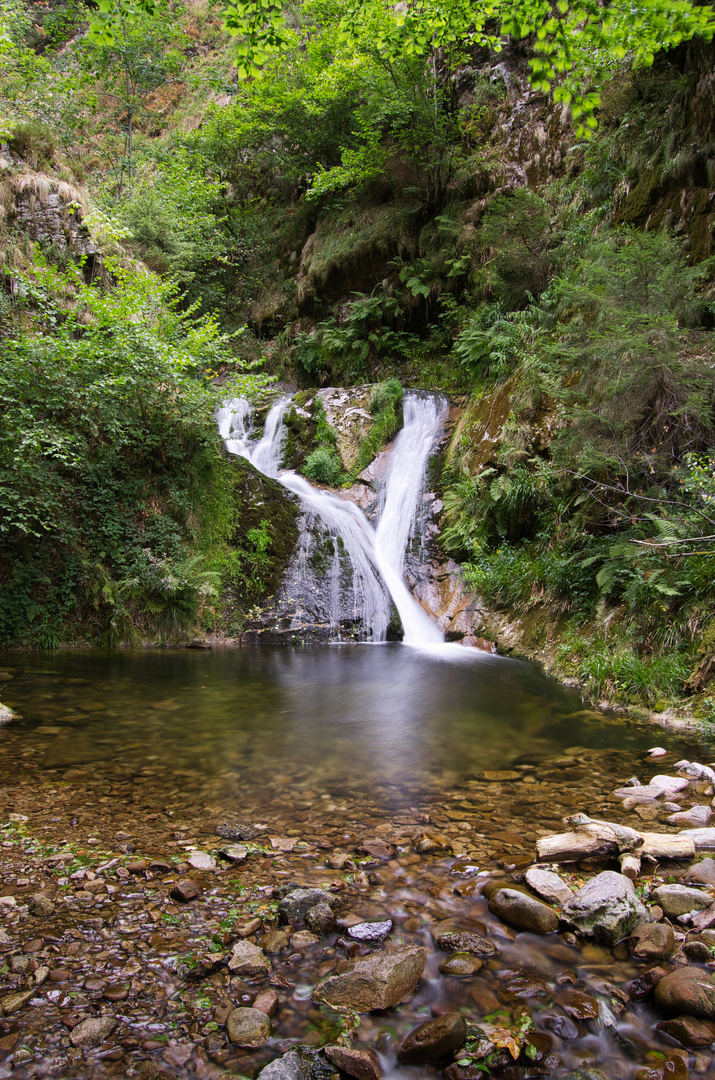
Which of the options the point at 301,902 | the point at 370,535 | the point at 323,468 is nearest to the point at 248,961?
the point at 301,902

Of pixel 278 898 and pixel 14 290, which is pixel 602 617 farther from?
pixel 14 290

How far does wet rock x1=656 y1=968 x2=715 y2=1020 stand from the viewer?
6.19 feet

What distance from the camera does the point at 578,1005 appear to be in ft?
6.47

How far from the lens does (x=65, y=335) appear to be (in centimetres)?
842

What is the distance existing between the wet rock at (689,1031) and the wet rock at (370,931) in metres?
1.00

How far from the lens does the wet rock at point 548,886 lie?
8.34 ft

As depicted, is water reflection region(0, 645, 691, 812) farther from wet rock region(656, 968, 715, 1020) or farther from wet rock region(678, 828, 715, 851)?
wet rock region(656, 968, 715, 1020)

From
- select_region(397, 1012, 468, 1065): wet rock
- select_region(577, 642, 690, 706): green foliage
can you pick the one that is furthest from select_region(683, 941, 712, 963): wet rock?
select_region(577, 642, 690, 706): green foliage

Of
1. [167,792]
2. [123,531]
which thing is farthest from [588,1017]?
[123,531]

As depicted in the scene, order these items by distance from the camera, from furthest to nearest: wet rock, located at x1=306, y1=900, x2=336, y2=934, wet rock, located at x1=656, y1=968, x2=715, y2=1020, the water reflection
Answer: the water reflection < wet rock, located at x1=306, y1=900, x2=336, y2=934 < wet rock, located at x1=656, y1=968, x2=715, y2=1020

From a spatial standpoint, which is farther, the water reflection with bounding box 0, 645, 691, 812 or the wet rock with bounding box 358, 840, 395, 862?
the water reflection with bounding box 0, 645, 691, 812

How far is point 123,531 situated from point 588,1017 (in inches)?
370

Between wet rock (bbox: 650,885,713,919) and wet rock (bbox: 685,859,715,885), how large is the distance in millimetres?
151

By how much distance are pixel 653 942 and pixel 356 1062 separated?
125 centimetres
